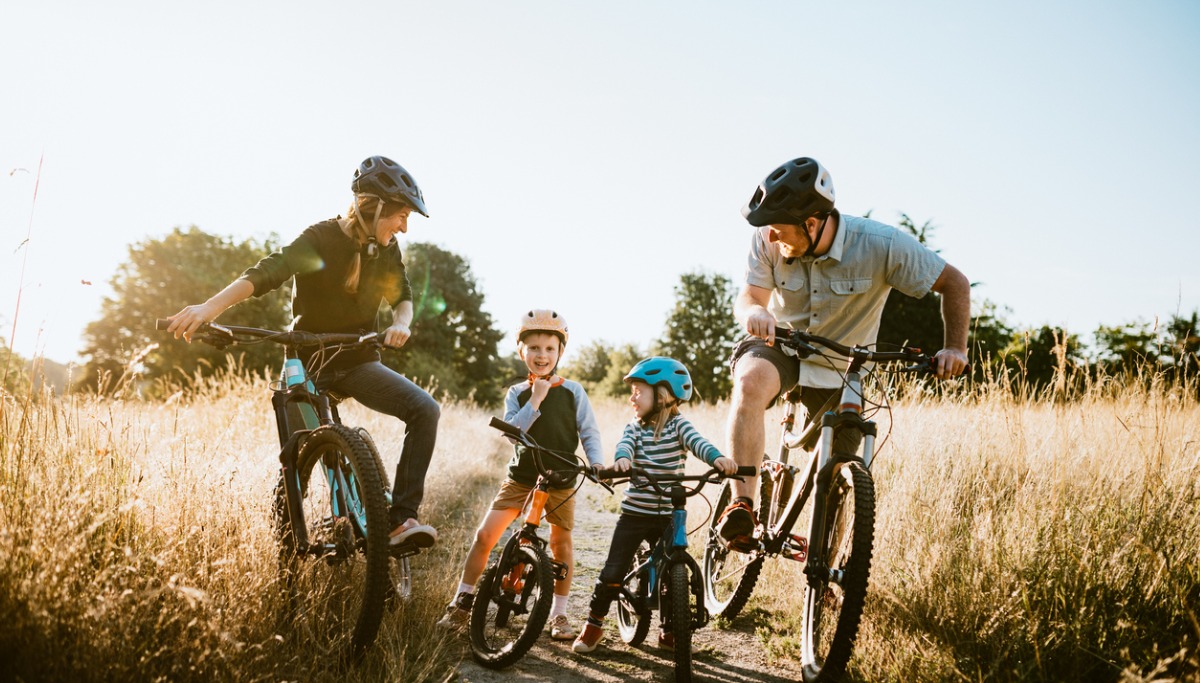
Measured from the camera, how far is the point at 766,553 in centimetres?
348

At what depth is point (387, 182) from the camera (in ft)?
12.4

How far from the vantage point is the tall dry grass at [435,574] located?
222 centimetres

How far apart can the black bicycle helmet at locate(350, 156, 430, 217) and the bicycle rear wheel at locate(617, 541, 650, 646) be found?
2.27 m

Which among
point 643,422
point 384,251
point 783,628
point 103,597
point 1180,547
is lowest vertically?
point 783,628

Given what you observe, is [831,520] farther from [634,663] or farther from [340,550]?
[340,550]

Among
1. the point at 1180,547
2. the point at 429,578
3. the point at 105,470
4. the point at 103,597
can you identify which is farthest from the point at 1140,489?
the point at 105,470

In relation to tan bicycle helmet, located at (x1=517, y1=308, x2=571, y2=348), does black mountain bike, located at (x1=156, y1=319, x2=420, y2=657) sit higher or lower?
lower

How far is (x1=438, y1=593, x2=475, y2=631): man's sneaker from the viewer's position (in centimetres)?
378

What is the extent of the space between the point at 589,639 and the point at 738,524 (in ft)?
3.41

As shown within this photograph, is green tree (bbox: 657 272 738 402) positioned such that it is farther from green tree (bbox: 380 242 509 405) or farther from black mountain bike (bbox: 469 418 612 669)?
black mountain bike (bbox: 469 418 612 669)

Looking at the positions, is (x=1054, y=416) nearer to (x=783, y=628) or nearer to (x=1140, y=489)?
(x=1140, y=489)

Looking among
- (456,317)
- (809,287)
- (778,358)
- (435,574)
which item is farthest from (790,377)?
(456,317)

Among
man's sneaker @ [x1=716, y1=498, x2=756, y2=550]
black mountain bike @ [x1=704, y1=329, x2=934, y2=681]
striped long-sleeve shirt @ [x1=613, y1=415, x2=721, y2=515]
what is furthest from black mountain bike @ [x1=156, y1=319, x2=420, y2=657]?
black mountain bike @ [x1=704, y1=329, x2=934, y2=681]

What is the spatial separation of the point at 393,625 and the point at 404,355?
1146 inches
